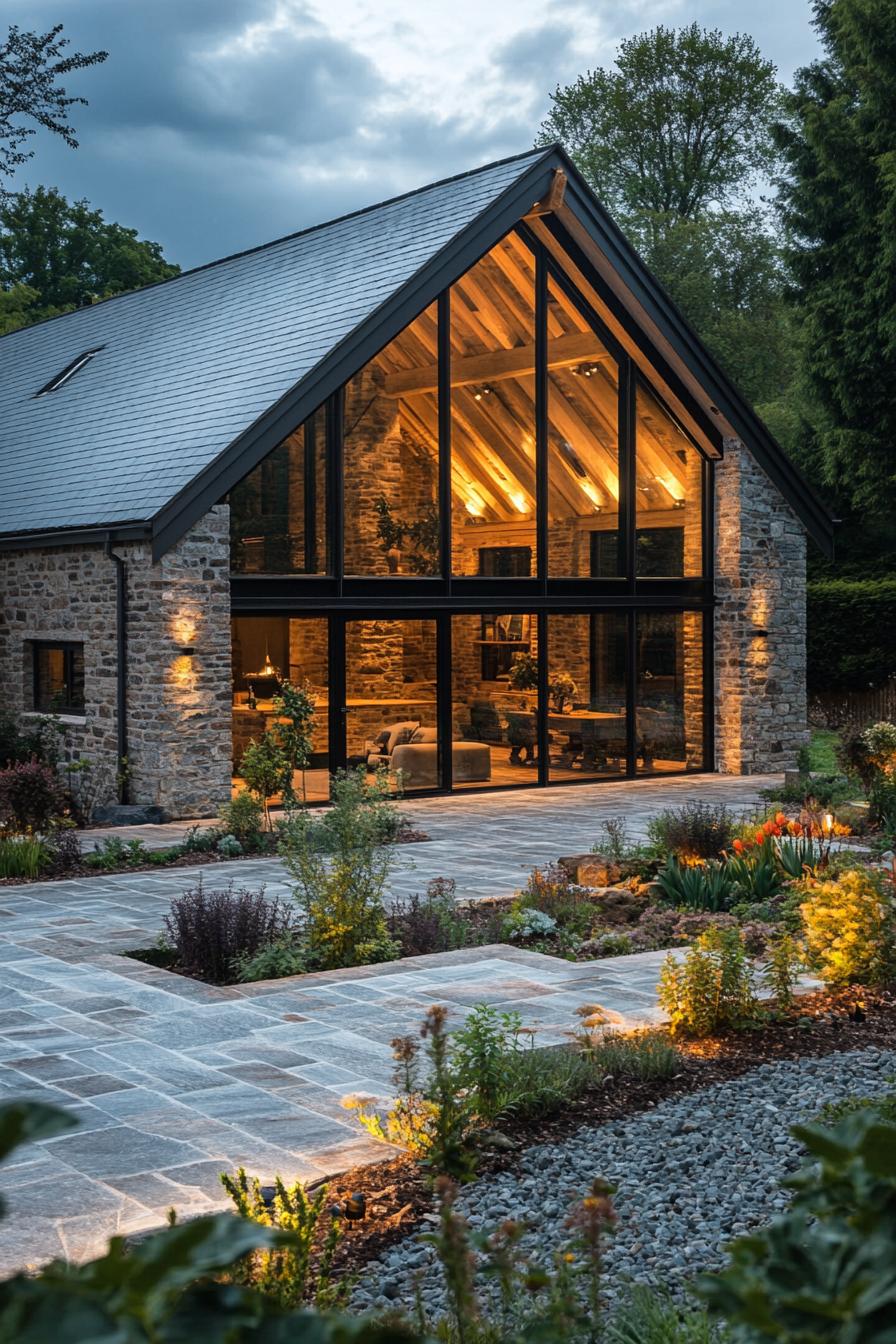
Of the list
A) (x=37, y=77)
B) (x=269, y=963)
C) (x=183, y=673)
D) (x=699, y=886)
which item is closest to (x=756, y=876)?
(x=699, y=886)

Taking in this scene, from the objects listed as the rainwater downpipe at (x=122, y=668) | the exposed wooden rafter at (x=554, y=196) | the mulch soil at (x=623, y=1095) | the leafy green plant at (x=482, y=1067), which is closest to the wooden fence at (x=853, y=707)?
the exposed wooden rafter at (x=554, y=196)

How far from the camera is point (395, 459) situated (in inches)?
658

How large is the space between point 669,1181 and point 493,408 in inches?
538

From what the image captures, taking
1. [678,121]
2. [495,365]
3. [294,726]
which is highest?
[678,121]

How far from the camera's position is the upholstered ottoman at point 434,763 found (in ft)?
55.0

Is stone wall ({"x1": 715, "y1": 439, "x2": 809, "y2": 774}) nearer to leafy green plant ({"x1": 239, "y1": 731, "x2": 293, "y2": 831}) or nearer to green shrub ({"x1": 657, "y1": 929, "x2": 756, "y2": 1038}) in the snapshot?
leafy green plant ({"x1": 239, "y1": 731, "x2": 293, "y2": 831})

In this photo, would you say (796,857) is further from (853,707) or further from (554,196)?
(853,707)

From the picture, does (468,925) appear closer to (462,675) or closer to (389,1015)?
(389,1015)

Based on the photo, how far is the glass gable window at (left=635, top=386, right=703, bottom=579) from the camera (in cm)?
1866

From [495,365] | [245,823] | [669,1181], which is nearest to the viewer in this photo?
[669,1181]

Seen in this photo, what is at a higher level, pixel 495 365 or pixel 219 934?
pixel 495 365

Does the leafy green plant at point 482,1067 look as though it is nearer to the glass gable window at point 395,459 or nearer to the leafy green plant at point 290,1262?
the leafy green plant at point 290,1262

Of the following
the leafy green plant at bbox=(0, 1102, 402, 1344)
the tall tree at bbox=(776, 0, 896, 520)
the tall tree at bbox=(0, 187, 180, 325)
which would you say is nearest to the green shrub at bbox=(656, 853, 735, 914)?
the leafy green plant at bbox=(0, 1102, 402, 1344)

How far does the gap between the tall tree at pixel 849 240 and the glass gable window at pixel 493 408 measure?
29.8ft
